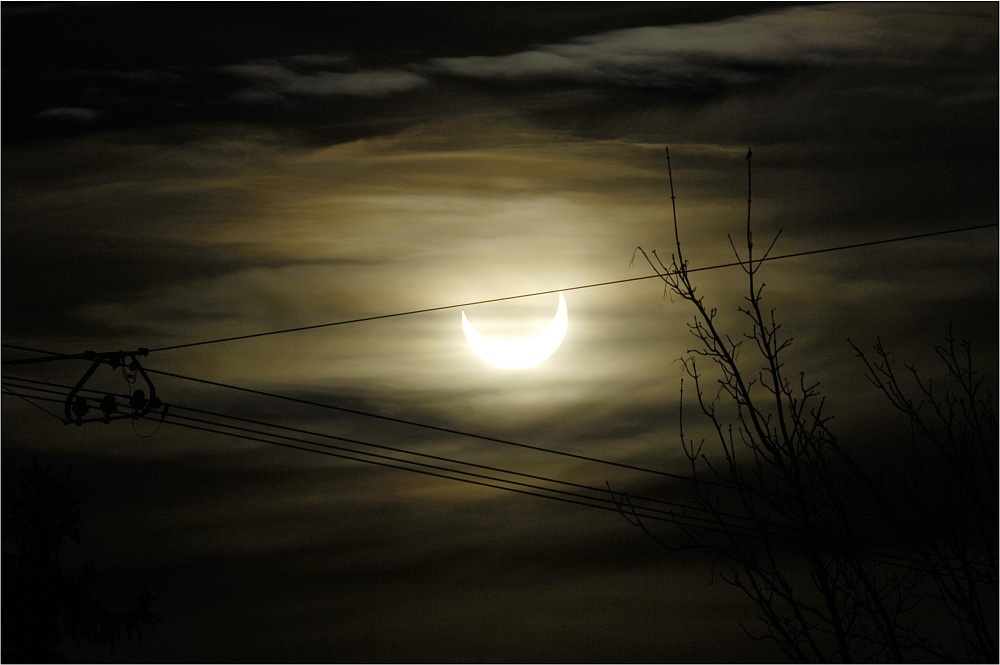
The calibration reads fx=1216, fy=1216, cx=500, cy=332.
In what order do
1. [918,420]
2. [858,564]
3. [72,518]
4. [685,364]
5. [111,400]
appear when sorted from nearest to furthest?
[858,564] < [918,420] < [685,364] < [111,400] < [72,518]

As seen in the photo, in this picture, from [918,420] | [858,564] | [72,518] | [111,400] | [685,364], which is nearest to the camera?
[858,564]

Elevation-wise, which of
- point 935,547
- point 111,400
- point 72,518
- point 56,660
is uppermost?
point 72,518

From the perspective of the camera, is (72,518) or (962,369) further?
(72,518)

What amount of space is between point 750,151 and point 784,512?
2.13 m

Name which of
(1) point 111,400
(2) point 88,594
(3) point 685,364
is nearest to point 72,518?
(2) point 88,594

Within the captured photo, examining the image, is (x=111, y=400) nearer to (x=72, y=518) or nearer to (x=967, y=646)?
(x=967, y=646)

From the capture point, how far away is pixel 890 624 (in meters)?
6.71

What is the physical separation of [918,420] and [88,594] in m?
31.5

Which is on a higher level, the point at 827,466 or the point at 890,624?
the point at 827,466

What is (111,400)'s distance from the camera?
44.8 ft

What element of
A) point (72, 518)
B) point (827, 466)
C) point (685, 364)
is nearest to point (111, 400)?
point (685, 364)

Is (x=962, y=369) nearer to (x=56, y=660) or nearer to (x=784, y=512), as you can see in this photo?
(x=784, y=512)

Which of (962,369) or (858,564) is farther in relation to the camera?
(962,369)

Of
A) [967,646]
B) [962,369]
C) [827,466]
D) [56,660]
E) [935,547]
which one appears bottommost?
[967,646]
